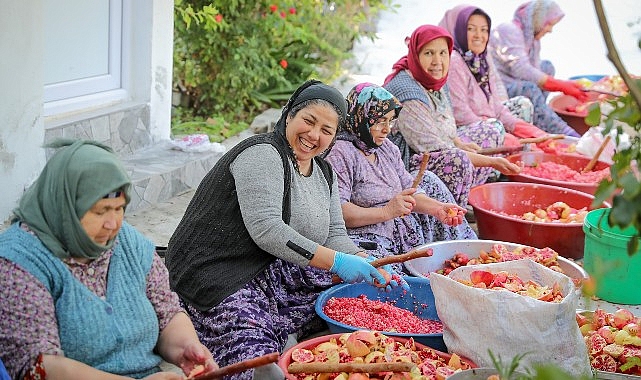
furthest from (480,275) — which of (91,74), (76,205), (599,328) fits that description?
(91,74)

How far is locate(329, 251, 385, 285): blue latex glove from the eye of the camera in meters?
3.23

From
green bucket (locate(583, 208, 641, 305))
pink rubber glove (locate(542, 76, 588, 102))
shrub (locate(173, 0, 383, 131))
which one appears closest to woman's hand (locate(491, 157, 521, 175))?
green bucket (locate(583, 208, 641, 305))

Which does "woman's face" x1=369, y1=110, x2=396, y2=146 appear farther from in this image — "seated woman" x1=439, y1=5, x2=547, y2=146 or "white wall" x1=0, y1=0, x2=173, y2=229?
"seated woman" x1=439, y1=5, x2=547, y2=146

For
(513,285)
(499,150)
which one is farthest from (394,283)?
(499,150)

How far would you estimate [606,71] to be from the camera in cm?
1143

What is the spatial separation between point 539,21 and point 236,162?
16.4 feet

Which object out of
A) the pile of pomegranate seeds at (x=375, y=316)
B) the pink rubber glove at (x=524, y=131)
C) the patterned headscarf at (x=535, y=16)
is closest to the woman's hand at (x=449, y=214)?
the pile of pomegranate seeds at (x=375, y=316)

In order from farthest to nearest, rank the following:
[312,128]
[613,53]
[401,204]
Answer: [401,204], [312,128], [613,53]

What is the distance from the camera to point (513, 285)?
3.39 metres

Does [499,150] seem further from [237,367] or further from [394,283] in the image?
[237,367]

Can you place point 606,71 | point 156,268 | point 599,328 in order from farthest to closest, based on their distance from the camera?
point 606,71 < point 599,328 < point 156,268

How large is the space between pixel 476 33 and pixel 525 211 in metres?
1.50

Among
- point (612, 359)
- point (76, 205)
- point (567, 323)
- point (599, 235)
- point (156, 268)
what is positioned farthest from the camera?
point (599, 235)

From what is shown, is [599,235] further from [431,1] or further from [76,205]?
[431,1]
